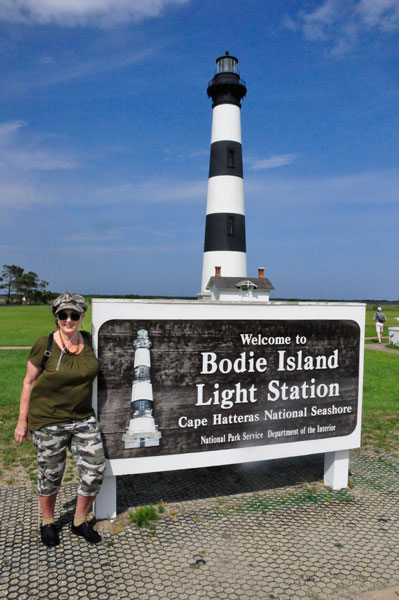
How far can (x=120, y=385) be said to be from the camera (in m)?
4.63

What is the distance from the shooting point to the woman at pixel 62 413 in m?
4.11

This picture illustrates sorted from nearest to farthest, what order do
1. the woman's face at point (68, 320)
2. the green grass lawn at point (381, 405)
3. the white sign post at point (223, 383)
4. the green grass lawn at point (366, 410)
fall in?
1. the woman's face at point (68, 320)
2. the white sign post at point (223, 383)
3. the green grass lawn at point (366, 410)
4. the green grass lawn at point (381, 405)

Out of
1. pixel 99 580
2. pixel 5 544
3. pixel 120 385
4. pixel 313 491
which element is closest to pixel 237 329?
pixel 120 385

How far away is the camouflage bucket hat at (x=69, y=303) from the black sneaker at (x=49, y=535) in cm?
201

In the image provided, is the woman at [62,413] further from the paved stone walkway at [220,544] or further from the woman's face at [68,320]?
the paved stone walkway at [220,544]

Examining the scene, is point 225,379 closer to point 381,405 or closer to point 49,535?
point 49,535

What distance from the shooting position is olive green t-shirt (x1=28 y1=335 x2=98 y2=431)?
13.4ft

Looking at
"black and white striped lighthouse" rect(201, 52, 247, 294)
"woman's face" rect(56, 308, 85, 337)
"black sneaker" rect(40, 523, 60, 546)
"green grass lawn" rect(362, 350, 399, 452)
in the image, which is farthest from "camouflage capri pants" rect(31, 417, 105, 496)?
"black and white striped lighthouse" rect(201, 52, 247, 294)

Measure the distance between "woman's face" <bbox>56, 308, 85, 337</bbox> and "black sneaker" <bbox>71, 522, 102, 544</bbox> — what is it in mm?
1837

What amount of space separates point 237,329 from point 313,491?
2245 millimetres

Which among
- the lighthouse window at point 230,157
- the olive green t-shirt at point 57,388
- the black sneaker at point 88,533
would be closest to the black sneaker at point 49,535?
the black sneaker at point 88,533

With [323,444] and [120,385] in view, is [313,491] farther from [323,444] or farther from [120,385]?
[120,385]

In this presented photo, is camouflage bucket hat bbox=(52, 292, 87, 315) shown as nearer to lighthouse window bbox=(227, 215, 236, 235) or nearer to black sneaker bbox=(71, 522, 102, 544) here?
black sneaker bbox=(71, 522, 102, 544)

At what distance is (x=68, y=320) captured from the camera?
4.19 m
